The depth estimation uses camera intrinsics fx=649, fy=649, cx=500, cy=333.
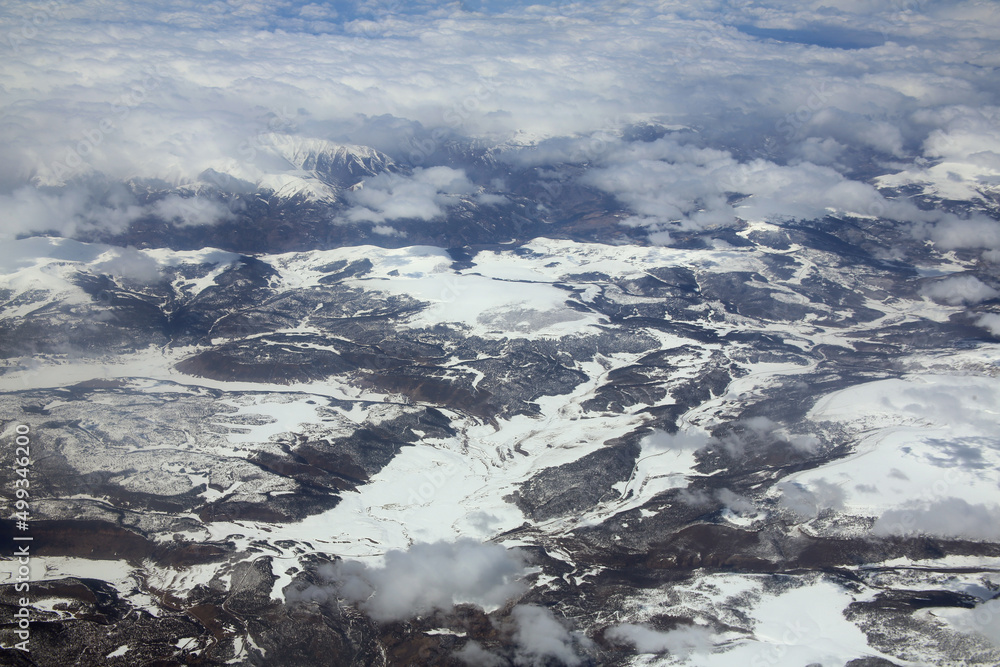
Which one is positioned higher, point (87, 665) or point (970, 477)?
point (970, 477)

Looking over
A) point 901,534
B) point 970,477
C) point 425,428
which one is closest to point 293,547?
point 425,428

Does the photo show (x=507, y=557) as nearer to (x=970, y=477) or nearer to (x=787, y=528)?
(x=787, y=528)

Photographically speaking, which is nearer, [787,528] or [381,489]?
[787,528]

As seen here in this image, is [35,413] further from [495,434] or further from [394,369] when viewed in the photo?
[495,434]

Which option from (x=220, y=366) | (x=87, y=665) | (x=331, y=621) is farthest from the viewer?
(x=220, y=366)

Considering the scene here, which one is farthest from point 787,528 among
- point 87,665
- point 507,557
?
point 87,665

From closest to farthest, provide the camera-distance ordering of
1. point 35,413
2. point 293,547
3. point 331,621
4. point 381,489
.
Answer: point 331,621
point 293,547
point 381,489
point 35,413

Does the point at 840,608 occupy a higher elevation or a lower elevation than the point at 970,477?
lower

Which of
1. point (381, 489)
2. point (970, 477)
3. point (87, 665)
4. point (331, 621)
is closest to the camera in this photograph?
Result: point (87, 665)

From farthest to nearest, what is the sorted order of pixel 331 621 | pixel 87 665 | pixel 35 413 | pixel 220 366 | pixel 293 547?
pixel 220 366 → pixel 35 413 → pixel 293 547 → pixel 331 621 → pixel 87 665
